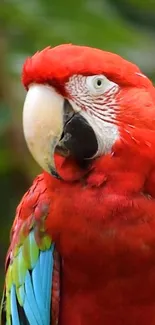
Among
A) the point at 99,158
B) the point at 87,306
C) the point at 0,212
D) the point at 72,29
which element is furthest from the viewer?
the point at 0,212

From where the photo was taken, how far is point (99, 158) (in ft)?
4.75

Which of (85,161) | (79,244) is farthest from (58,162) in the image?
(79,244)

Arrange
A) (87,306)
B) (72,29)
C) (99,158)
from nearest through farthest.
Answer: (99,158), (87,306), (72,29)

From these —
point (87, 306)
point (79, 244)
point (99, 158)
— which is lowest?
point (87, 306)

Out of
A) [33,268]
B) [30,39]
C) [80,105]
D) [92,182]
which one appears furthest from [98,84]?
[30,39]

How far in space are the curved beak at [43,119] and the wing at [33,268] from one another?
0.15 metres

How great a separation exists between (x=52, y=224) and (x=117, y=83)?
0.91 feet

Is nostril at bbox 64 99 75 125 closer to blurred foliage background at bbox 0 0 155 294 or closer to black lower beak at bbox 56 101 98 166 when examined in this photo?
black lower beak at bbox 56 101 98 166

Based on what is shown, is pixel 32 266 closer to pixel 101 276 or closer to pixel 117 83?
pixel 101 276

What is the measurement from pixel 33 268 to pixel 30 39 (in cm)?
69

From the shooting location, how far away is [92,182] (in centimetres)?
146

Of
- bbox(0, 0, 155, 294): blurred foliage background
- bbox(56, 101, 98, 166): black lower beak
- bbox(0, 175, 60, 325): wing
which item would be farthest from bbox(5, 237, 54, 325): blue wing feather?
bbox(0, 0, 155, 294): blurred foliage background

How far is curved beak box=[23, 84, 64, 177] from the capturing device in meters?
1.39

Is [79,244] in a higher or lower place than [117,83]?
lower
